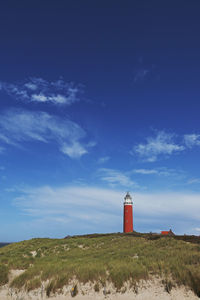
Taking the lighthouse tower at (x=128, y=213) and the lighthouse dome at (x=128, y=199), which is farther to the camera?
the lighthouse dome at (x=128, y=199)

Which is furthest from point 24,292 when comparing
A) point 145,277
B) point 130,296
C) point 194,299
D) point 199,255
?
point 199,255

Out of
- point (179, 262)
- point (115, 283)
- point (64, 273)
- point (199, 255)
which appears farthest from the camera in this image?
A: point (199, 255)

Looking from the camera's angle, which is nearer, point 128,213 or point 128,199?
point 128,213

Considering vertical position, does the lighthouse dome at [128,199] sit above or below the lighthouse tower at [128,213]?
above

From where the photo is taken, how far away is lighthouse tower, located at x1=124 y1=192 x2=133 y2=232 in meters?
60.1

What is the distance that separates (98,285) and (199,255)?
898 cm

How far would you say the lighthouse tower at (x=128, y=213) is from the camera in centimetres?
6009

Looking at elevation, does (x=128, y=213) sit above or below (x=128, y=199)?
below

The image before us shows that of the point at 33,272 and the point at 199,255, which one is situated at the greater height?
the point at 199,255

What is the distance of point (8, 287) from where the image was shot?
1479 cm

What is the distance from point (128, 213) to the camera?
62406 mm

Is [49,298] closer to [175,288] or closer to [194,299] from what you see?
[175,288]

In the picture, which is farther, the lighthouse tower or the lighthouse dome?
the lighthouse dome

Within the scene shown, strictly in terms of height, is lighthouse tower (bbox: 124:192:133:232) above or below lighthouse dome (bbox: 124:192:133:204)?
below
